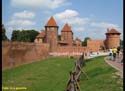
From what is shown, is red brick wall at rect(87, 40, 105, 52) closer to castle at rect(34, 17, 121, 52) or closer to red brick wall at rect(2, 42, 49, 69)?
castle at rect(34, 17, 121, 52)

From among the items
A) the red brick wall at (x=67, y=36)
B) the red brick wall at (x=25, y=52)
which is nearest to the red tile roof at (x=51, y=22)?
the red brick wall at (x=25, y=52)

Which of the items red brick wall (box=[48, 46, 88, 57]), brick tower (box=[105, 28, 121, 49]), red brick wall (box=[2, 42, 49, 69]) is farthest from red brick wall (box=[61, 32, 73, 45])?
red brick wall (box=[2, 42, 49, 69])

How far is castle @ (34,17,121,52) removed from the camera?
50531 mm

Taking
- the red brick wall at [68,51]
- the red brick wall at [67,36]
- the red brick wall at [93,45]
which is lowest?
the red brick wall at [68,51]

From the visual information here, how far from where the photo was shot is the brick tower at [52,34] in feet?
166

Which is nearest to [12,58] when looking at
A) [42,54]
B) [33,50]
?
→ [33,50]

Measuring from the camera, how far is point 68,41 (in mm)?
62375

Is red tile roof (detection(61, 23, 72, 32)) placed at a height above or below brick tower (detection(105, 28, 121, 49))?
above

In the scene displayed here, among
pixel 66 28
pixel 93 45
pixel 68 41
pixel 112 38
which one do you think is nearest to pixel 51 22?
pixel 93 45

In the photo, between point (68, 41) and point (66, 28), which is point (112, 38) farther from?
point (66, 28)

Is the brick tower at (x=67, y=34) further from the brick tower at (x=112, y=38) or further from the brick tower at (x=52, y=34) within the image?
the brick tower at (x=52, y=34)

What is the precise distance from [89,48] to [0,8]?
52219mm

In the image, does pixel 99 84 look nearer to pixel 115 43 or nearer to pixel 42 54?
pixel 42 54

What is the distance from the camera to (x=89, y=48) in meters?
55.2
